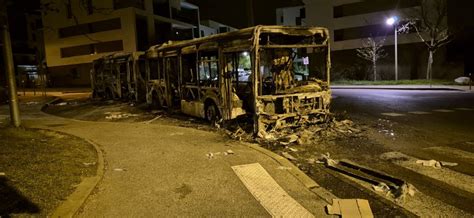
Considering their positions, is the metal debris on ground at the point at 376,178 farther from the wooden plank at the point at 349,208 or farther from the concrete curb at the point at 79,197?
the concrete curb at the point at 79,197

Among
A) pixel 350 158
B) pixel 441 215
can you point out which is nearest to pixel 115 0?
pixel 350 158

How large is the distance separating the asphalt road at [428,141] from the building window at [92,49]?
121ft

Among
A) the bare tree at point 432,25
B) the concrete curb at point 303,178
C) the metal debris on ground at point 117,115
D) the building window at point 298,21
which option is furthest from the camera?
the building window at point 298,21

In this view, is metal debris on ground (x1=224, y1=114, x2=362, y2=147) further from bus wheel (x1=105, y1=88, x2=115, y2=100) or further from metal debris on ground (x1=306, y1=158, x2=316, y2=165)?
bus wheel (x1=105, y1=88, x2=115, y2=100)

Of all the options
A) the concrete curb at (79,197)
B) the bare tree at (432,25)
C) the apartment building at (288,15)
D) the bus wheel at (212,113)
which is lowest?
the concrete curb at (79,197)

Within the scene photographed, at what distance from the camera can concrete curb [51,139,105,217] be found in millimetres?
4770

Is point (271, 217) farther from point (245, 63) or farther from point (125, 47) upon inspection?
point (125, 47)

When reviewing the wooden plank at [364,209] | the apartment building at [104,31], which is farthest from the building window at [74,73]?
the wooden plank at [364,209]

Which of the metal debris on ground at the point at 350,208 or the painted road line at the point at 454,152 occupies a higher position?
the metal debris on ground at the point at 350,208

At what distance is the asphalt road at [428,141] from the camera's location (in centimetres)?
591

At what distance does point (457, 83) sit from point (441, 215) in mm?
26851

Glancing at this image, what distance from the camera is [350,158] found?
7793 millimetres

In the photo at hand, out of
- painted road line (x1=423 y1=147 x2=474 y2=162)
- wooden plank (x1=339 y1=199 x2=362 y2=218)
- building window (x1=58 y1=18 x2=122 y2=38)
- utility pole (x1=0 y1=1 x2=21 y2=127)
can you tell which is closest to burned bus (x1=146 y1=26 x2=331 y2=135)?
painted road line (x1=423 y1=147 x2=474 y2=162)

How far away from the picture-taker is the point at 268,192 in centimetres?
573
